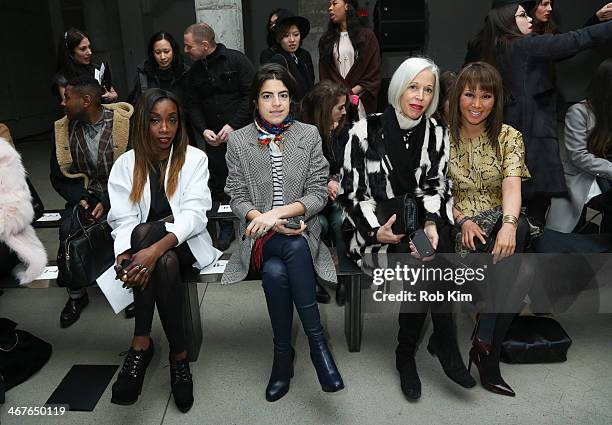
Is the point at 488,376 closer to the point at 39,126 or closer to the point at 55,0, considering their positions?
the point at 39,126

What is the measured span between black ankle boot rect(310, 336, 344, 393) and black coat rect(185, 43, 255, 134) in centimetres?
217

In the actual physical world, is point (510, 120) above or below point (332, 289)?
above

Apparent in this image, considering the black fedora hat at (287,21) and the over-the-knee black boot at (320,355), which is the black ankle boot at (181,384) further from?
the black fedora hat at (287,21)

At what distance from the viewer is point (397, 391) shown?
2.34 metres

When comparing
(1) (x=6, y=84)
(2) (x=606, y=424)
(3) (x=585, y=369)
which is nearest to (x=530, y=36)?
(3) (x=585, y=369)

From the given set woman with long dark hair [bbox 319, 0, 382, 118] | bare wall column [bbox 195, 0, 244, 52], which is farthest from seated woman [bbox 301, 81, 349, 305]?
bare wall column [bbox 195, 0, 244, 52]

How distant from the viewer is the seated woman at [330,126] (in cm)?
312

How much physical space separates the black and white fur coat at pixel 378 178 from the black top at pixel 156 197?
965mm

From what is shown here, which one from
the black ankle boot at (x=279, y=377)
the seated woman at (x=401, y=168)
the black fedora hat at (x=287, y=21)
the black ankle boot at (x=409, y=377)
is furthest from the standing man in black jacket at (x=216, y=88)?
the black ankle boot at (x=409, y=377)

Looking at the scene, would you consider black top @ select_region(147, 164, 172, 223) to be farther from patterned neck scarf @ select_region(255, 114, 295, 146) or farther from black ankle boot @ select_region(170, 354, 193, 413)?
black ankle boot @ select_region(170, 354, 193, 413)

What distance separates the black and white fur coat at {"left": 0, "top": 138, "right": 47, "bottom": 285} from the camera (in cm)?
245

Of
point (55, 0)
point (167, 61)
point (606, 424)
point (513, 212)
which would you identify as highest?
point (55, 0)

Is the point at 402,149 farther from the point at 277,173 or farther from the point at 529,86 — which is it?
the point at 529,86

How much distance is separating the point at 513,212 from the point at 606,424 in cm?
101
